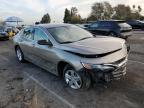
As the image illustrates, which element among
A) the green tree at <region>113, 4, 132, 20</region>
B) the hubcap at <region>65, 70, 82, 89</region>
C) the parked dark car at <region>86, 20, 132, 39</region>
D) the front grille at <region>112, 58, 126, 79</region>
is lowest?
the hubcap at <region>65, 70, 82, 89</region>

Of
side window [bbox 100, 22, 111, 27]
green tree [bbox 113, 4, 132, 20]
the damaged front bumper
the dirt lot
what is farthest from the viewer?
green tree [bbox 113, 4, 132, 20]

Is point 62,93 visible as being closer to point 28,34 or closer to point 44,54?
point 44,54

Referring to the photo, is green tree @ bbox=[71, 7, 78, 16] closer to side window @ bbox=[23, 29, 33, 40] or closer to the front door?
side window @ bbox=[23, 29, 33, 40]

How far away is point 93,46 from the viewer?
18.0 feet

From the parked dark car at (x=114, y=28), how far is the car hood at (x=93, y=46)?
9.63 metres

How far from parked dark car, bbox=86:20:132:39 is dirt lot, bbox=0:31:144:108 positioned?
27.7 ft

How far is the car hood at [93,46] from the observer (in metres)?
5.23

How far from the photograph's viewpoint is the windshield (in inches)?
250

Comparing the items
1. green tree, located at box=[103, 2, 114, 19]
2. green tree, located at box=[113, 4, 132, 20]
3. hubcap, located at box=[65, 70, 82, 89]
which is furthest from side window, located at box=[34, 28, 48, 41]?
green tree, located at box=[103, 2, 114, 19]

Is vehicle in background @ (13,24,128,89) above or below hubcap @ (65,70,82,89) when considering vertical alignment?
above

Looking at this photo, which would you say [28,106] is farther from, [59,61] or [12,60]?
[12,60]

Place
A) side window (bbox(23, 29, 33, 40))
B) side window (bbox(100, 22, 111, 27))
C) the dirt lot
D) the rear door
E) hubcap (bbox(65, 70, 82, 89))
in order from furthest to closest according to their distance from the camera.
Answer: side window (bbox(100, 22, 111, 27))
side window (bbox(23, 29, 33, 40))
the rear door
hubcap (bbox(65, 70, 82, 89))
the dirt lot

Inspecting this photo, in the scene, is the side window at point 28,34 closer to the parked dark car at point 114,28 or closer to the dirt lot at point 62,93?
the dirt lot at point 62,93

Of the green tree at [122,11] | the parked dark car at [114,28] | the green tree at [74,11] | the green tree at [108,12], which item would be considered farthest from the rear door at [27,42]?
the green tree at [108,12]
